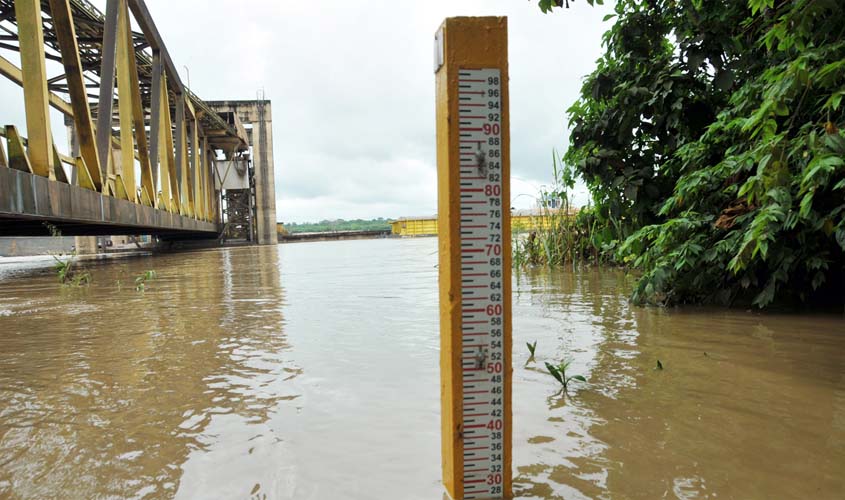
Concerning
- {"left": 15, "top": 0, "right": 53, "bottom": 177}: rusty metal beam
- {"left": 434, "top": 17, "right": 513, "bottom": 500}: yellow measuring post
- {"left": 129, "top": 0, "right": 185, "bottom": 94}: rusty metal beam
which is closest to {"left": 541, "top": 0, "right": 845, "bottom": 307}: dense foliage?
{"left": 434, "top": 17, "right": 513, "bottom": 500}: yellow measuring post

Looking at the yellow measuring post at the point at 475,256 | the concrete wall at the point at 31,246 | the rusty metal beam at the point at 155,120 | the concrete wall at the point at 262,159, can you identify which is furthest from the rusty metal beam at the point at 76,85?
the concrete wall at the point at 31,246

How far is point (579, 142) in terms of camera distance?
488cm

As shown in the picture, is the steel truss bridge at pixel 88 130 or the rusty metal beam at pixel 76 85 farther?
the rusty metal beam at pixel 76 85

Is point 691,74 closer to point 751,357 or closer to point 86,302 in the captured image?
point 751,357

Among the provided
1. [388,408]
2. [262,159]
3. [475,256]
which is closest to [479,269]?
[475,256]

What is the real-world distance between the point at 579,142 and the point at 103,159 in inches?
333

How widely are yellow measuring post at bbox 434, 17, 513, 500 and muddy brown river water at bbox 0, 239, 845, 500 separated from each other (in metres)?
0.16

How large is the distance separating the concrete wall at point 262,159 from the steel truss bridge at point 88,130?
9194mm

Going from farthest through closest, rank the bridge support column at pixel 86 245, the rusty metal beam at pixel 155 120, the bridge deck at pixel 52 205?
1. the bridge support column at pixel 86 245
2. the rusty metal beam at pixel 155 120
3. the bridge deck at pixel 52 205

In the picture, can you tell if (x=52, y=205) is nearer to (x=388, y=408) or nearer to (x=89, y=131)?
(x=89, y=131)

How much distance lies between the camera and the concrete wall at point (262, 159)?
30.2 meters

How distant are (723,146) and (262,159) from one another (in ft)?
95.5

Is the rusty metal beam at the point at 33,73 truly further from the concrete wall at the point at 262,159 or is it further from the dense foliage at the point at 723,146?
the concrete wall at the point at 262,159

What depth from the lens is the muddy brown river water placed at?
1479mm
